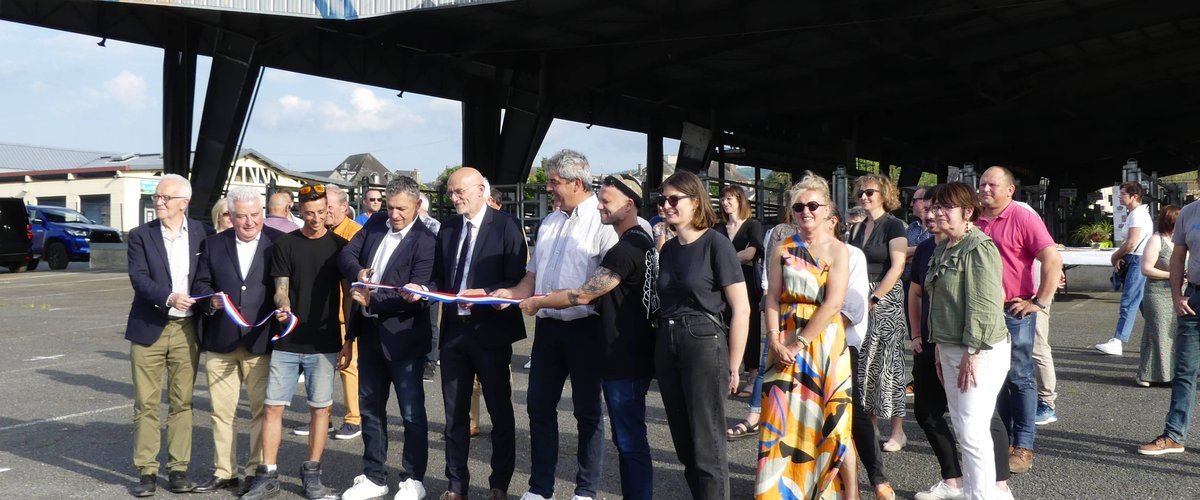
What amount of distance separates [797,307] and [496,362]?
62.8 inches

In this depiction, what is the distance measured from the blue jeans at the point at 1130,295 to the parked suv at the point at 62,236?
83.5 ft

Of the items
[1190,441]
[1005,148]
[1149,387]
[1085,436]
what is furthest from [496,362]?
[1005,148]

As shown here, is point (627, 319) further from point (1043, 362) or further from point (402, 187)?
point (1043, 362)

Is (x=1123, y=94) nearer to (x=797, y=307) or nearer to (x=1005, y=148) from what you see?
(x=1005, y=148)

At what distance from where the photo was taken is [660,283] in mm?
4336

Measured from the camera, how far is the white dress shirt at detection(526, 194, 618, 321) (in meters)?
4.68

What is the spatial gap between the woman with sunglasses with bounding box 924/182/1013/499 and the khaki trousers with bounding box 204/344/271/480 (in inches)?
145

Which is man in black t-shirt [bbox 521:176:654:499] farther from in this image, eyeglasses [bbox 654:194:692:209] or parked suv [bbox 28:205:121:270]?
parked suv [bbox 28:205:121:270]

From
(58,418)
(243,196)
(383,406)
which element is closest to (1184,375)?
(383,406)

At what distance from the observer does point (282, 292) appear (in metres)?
5.23

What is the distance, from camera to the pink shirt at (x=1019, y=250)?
5160 mm

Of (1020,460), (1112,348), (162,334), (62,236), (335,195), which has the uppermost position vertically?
(335,195)

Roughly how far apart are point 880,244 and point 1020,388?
1146 millimetres

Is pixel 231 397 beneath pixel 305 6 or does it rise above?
beneath
